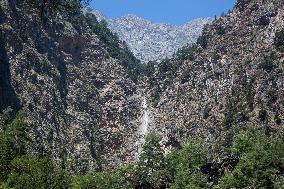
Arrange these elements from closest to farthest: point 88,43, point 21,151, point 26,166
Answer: point 26,166
point 21,151
point 88,43

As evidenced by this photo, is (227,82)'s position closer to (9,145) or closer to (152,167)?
(152,167)

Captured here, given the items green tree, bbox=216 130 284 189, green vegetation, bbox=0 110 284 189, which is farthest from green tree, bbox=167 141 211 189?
green tree, bbox=216 130 284 189

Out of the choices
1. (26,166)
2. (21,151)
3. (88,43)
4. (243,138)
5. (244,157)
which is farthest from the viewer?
(88,43)

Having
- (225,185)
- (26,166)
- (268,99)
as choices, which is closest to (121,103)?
(268,99)

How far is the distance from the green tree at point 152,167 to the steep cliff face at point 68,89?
21.0 m

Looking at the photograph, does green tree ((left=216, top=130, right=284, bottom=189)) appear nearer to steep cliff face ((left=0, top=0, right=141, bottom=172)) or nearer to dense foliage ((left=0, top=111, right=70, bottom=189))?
dense foliage ((left=0, top=111, right=70, bottom=189))

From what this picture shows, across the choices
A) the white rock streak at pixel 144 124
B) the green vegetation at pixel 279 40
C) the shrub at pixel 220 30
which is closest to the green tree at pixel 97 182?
the white rock streak at pixel 144 124

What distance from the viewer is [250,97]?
402 ft

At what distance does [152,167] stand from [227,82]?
58.3 m

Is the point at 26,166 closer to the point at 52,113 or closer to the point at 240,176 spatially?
the point at 240,176

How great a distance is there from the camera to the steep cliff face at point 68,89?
349 feet

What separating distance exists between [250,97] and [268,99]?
5219mm

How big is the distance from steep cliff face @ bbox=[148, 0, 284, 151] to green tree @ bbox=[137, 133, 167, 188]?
26.5 m

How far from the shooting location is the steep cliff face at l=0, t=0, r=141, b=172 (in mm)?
106312
